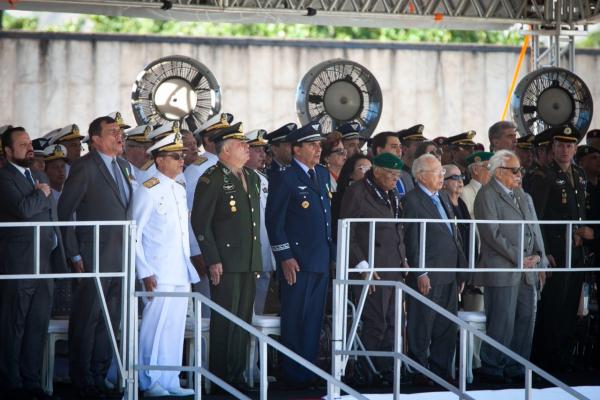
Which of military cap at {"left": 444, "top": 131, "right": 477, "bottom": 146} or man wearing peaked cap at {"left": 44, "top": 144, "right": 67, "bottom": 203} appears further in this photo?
military cap at {"left": 444, "top": 131, "right": 477, "bottom": 146}

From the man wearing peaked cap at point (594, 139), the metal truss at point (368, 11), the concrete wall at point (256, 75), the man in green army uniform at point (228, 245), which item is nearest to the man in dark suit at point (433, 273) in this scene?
the man in green army uniform at point (228, 245)

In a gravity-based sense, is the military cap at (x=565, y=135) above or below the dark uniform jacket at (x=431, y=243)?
above

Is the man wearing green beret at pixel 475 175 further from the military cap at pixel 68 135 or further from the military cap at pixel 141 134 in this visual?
the military cap at pixel 68 135

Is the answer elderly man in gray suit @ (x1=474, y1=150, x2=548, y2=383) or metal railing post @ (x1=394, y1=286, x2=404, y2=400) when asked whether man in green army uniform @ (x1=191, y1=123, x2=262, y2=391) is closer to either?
metal railing post @ (x1=394, y1=286, x2=404, y2=400)

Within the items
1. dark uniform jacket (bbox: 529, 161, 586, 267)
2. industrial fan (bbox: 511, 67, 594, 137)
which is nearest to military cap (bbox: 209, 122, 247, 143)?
dark uniform jacket (bbox: 529, 161, 586, 267)

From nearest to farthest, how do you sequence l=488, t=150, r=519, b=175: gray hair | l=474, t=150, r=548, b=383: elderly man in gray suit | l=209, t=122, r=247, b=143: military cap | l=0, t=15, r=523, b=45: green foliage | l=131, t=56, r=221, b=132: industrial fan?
l=209, t=122, r=247, b=143: military cap
l=474, t=150, r=548, b=383: elderly man in gray suit
l=488, t=150, r=519, b=175: gray hair
l=131, t=56, r=221, b=132: industrial fan
l=0, t=15, r=523, b=45: green foliage

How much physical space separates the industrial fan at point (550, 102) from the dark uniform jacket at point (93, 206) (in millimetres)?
5356

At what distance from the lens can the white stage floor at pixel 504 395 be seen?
24.3 feet

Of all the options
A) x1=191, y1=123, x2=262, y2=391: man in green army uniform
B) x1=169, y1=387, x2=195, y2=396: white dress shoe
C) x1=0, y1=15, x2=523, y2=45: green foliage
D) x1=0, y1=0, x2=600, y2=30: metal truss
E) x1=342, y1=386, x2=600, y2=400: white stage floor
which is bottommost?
x1=342, y1=386, x2=600, y2=400: white stage floor

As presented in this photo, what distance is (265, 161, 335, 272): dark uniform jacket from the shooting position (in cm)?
782

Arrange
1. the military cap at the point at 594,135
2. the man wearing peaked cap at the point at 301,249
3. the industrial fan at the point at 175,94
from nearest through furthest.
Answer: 1. the man wearing peaked cap at the point at 301,249
2. the military cap at the point at 594,135
3. the industrial fan at the point at 175,94

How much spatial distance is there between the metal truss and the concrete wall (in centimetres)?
586

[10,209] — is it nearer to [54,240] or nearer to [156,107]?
[54,240]

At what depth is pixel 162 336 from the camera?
735cm
